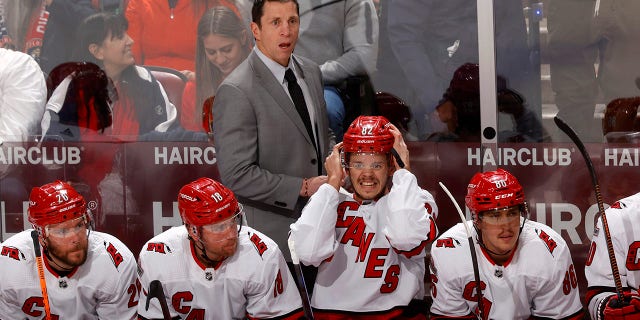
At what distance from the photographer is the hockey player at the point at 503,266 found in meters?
4.13

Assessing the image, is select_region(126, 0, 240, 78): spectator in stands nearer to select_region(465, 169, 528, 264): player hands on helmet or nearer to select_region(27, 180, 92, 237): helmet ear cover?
select_region(27, 180, 92, 237): helmet ear cover

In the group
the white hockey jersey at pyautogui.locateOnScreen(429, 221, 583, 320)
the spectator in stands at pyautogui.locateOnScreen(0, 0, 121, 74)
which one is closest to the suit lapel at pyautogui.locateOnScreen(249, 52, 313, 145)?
the white hockey jersey at pyautogui.locateOnScreen(429, 221, 583, 320)

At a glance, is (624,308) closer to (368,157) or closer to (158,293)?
(368,157)

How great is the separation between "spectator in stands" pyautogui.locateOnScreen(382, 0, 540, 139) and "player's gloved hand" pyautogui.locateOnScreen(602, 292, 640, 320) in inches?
47.1

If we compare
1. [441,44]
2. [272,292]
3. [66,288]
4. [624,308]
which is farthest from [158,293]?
[441,44]

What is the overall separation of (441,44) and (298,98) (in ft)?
2.37

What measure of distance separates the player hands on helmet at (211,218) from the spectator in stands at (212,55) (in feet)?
3.34

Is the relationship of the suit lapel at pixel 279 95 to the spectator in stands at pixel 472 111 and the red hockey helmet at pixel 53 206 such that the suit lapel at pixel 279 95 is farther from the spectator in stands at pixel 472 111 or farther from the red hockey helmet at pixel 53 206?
the red hockey helmet at pixel 53 206

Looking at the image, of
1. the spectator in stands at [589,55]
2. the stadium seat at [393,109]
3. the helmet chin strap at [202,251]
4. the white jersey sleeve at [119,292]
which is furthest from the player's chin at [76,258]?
the spectator in stands at [589,55]

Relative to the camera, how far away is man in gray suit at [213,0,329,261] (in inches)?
187

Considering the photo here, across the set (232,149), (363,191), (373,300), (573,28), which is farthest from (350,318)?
(573,28)

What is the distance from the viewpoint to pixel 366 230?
171 inches

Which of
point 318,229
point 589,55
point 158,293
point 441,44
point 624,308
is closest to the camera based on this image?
point 158,293

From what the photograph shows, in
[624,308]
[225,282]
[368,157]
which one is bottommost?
[624,308]
